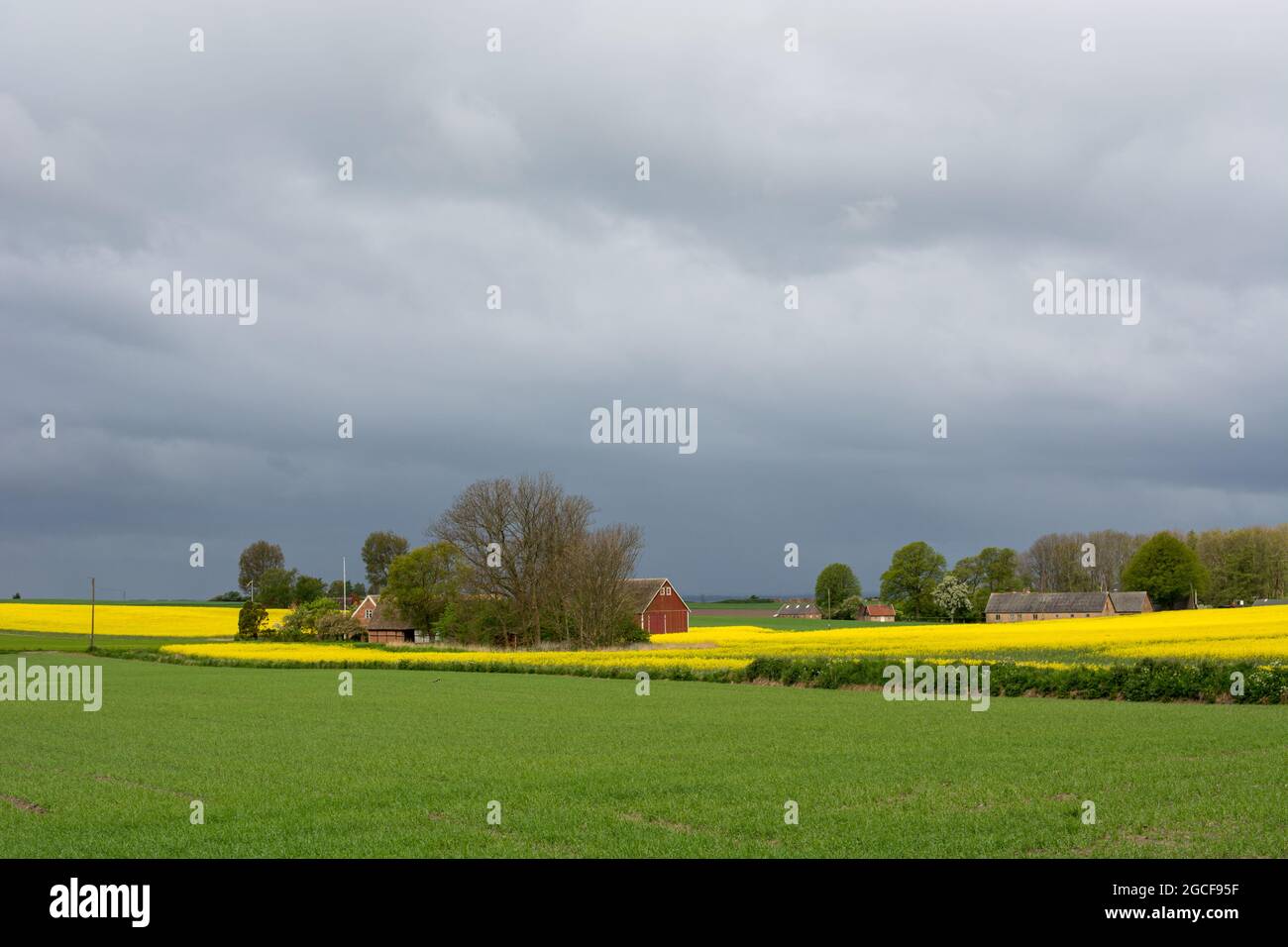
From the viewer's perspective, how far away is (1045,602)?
134 m

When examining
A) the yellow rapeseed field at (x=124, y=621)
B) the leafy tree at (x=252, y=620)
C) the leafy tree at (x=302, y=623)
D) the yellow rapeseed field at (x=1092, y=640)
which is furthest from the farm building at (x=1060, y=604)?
the yellow rapeseed field at (x=124, y=621)

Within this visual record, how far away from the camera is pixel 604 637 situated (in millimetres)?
86062

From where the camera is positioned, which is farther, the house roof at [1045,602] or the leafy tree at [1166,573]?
the leafy tree at [1166,573]

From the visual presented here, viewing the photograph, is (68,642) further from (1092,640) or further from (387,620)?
(1092,640)

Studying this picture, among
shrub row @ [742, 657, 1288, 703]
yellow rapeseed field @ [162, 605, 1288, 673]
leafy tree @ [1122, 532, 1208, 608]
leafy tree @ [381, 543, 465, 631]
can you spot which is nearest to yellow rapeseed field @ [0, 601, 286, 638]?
leafy tree @ [381, 543, 465, 631]

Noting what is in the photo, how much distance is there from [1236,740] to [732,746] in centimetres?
1109

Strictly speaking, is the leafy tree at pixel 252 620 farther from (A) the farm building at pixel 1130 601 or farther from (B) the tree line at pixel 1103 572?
(A) the farm building at pixel 1130 601

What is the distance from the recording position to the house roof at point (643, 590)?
292 ft

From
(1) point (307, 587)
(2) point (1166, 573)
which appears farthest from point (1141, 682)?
(1) point (307, 587)

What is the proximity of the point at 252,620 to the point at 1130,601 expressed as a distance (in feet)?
351

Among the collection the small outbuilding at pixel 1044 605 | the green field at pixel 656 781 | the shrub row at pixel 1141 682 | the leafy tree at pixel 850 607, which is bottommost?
the leafy tree at pixel 850 607

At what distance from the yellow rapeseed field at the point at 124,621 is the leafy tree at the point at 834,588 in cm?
9169
